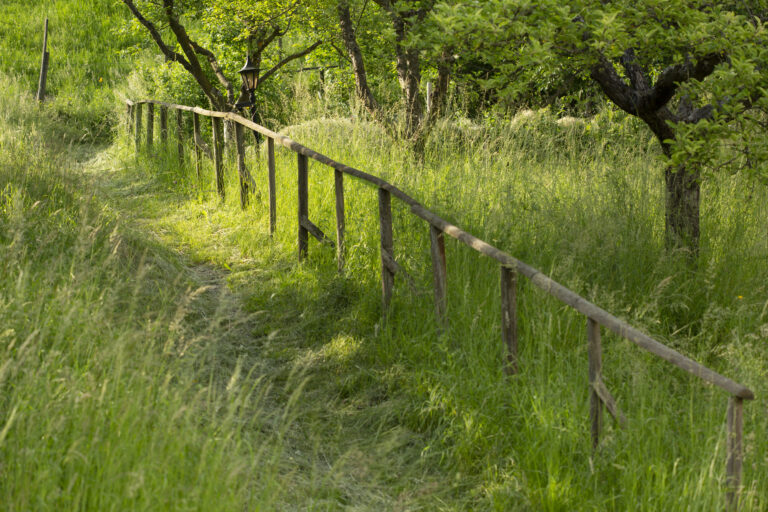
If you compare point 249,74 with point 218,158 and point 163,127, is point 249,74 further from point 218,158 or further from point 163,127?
point 163,127

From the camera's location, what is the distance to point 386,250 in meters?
5.41

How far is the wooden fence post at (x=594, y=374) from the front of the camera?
3252mm

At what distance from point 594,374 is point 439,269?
1.57 m

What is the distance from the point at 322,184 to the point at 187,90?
7.82 meters

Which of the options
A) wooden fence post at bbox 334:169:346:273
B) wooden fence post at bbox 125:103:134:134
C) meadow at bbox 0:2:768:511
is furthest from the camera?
wooden fence post at bbox 125:103:134:134

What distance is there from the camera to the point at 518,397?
391 cm

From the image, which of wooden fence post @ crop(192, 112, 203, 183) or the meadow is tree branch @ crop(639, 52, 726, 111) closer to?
the meadow

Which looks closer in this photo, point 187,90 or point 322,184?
point 322,184

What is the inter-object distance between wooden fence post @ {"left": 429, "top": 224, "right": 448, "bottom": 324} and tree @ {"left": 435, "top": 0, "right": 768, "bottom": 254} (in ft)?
3.26

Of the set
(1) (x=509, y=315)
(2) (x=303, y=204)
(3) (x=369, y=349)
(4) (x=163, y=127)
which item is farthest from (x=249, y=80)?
(1) (x=509, y=315)

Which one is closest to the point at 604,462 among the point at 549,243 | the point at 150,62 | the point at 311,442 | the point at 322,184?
the point at 311,442

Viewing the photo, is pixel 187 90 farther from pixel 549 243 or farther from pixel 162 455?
pixel 162 455

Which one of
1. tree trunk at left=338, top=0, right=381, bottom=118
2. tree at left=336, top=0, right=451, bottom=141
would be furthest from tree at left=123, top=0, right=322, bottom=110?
tree at left=336, top=0, right=451, bottom=141

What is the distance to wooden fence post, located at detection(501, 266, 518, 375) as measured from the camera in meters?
3.88
